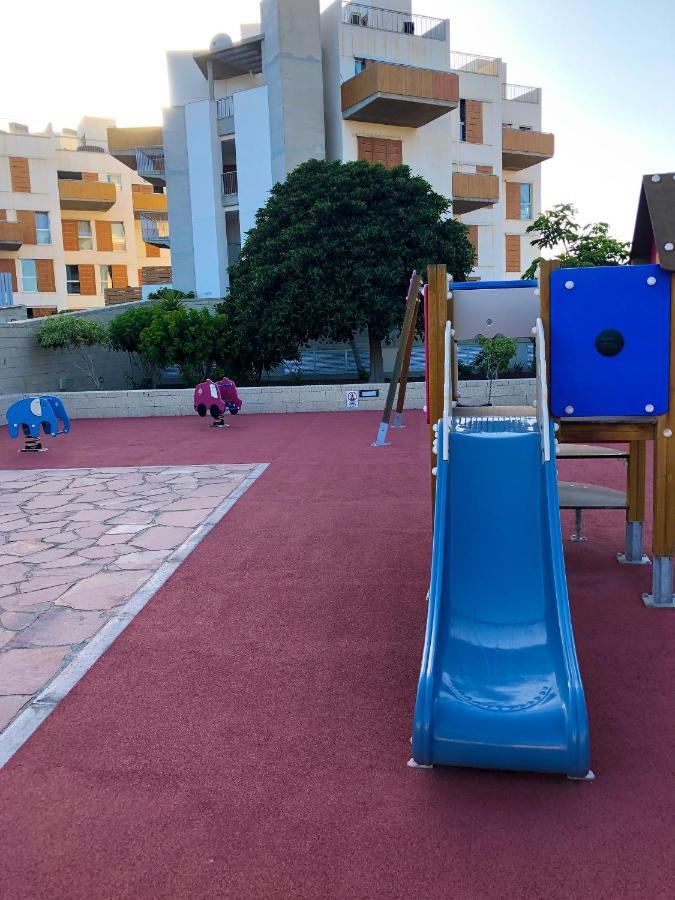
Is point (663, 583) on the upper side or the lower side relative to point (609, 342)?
lower

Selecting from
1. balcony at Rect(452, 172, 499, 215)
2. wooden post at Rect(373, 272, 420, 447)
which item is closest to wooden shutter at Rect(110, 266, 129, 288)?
balcony at Rect(452, 172, 499, 215)

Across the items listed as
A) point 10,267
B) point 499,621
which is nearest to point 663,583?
point 499,621

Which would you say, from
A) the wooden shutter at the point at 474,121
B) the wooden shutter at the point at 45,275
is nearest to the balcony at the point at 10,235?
the wooden shutter at the point at 45,275

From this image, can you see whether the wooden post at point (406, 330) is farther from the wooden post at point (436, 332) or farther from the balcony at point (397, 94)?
the balcony at point (397, 94)

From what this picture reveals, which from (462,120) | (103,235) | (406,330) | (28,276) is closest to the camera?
(406,330)

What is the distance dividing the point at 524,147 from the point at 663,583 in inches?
1265

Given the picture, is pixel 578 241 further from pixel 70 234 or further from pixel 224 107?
pixel 70 234

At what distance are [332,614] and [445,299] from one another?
2.31 m

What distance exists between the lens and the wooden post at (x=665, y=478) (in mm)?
4887

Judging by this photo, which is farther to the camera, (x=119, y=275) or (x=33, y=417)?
(x=119, y=275)

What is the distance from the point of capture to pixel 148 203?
149ft

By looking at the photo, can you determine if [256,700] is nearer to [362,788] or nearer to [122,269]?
[362,788]

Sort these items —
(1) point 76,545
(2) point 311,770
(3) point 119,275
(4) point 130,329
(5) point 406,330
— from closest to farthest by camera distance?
(2) point 311,770, (1) point 76,545, (5) point 406,330, (4) point 130,329, (3) point 119,275

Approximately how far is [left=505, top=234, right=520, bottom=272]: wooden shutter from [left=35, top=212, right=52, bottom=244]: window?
23.3 m
